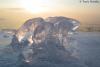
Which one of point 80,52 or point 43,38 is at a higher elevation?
point 43,38

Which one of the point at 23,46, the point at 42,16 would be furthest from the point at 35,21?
the point at 23,46

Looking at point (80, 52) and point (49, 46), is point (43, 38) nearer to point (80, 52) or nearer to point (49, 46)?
point (49, 46)

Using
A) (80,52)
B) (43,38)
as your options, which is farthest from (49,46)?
(80,52)

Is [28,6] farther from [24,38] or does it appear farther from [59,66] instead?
[59,66]
